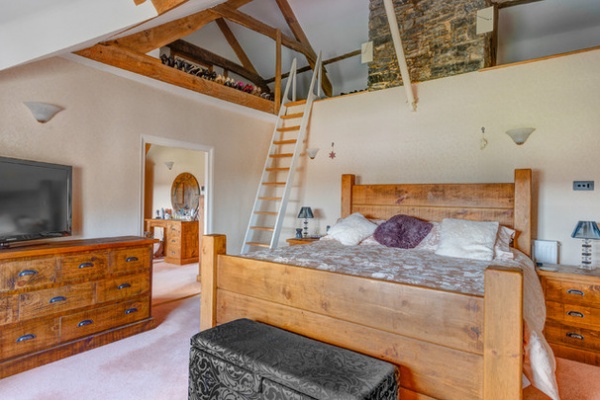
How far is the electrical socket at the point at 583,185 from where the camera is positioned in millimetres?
3090

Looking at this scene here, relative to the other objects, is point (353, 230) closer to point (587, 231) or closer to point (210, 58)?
point (587, 231)

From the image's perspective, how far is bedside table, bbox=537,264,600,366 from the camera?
264 centimetres

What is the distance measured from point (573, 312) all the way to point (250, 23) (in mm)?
4935

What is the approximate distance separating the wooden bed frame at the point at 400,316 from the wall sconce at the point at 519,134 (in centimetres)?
263

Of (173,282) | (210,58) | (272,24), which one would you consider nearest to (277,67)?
(272,24)

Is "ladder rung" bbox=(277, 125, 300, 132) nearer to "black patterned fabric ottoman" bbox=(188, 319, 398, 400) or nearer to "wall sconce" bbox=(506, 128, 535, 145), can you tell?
"wall sconce" bbox=(506, 128, 535, 145)

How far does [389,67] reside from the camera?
14.4 ft

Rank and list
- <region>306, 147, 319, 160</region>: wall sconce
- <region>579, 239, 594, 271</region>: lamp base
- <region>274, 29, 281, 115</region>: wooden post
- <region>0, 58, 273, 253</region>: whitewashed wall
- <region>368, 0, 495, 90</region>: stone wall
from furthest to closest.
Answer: <region>274, 29, 281, 115</region>: wooden post
<region>306, 147, 319, 160</region>: wall sconce
<region>368, 0, 495, 90</region>: stone wall
<region>579, 239, 594, 271</region>: lamp base
<region>0, 58, 273, 253</region>: whitewashed wall

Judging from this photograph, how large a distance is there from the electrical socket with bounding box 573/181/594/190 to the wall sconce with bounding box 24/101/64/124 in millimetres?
4787

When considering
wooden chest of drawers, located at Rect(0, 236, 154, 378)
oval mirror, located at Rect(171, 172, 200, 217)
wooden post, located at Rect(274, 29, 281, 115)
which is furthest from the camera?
oval mirror, located at Rect(171, 172, 200, 217)

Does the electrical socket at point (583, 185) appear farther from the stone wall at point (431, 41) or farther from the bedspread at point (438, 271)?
the stone wall at point (431, 41)

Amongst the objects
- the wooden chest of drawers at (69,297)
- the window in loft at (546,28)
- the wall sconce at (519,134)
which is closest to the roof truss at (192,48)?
the wooden chest of drawers at (69,297)

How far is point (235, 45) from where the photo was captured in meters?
6.34

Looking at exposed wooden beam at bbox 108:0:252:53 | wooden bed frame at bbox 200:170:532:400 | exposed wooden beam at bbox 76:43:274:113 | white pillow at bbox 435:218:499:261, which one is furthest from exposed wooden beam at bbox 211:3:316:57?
white pillow at bbox 435:218:499:261
